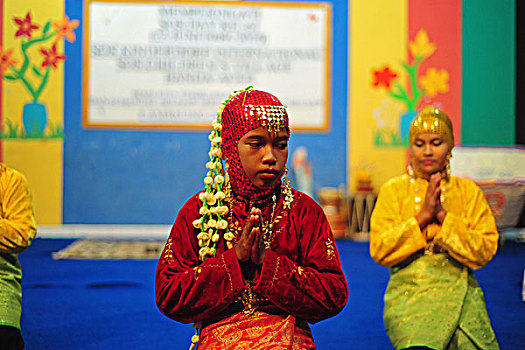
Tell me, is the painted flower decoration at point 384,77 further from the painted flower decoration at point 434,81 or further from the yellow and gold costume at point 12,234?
the yellow and gold costume at point 12,234

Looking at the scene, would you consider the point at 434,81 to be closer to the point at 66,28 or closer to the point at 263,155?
the point at 66,28

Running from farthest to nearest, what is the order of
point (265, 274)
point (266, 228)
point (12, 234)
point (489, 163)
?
point (489, 163)
point (12, 234)
point (266, 228)
point (265, 274)

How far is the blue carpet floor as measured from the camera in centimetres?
334

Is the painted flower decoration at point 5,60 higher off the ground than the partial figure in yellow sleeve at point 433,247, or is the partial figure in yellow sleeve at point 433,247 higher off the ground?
the painted flower decoration at point 5,60

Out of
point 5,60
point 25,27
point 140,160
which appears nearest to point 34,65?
point 5,60

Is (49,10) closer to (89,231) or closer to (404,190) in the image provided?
(89,231)

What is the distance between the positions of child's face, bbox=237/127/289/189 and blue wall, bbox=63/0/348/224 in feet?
20.5

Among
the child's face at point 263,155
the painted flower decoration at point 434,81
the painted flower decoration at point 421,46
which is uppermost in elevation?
the painted flower decoration at point 421,46

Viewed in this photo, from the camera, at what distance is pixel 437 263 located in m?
2.63

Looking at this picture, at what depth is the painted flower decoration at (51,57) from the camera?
7.95 metres

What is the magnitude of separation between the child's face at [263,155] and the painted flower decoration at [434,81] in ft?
22.7

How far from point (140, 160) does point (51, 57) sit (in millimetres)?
1780

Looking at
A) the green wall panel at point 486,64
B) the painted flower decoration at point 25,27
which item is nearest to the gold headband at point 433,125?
the green wall panel at point 486,64

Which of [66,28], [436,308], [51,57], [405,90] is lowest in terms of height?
[436,308]
